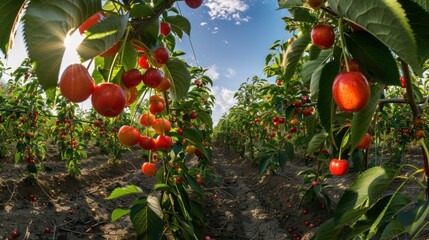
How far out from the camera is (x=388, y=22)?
0.51m

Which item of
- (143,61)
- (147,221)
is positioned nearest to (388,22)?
(143,61)

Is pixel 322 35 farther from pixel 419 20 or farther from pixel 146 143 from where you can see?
pixel 146 143

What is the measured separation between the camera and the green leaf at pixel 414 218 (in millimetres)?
825

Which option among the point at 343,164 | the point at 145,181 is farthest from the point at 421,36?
the point at 145,181

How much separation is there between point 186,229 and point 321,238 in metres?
1.28

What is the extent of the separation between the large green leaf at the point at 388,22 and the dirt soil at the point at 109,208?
2.67 metres

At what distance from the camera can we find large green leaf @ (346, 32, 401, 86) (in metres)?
0.75

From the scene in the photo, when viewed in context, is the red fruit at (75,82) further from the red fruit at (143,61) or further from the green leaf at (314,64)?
the green leaf at (314,64)

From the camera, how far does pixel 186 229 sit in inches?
85.3

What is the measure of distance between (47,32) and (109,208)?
18.2 ft

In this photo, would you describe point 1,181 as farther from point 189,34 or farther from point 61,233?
point 189,34

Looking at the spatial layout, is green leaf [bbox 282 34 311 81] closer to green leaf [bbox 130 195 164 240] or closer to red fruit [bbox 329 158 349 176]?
red fruit [bbox 329 158 349 176]

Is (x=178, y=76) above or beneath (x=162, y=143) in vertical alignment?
Result: above

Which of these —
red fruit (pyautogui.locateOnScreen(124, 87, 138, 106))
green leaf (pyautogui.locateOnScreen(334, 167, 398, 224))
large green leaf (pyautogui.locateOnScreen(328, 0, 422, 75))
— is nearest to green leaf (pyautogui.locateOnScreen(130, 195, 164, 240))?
red fruit (pyautogui.locateOnScreen(124, 87, 138, 106))
